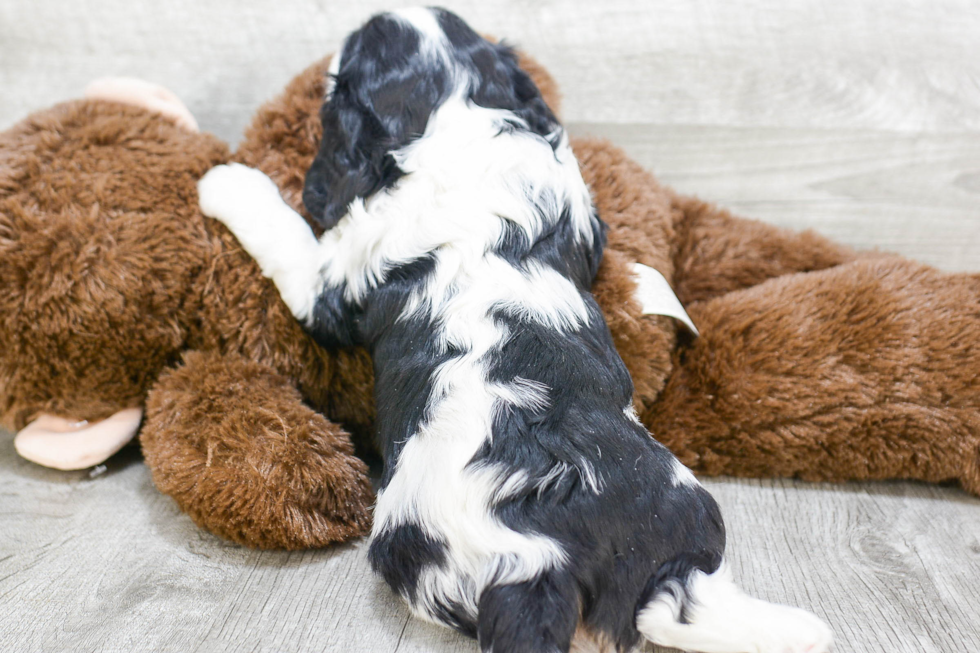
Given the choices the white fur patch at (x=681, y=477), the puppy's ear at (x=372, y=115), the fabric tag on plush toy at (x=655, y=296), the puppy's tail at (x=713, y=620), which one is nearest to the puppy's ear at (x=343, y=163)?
the puppy's ear at (x=372, y=115)

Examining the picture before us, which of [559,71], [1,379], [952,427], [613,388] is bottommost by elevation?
[1,379]

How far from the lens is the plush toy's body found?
1334mm

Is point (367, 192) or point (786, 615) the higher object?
point (367, 192)

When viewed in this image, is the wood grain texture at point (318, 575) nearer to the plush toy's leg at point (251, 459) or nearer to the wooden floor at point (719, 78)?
the plush toy's leg at point (251, 459)

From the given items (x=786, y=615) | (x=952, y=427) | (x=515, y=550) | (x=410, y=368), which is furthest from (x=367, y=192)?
(x=952, y=427)

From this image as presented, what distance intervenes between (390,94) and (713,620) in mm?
1037

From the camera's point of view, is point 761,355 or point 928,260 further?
point 928,260

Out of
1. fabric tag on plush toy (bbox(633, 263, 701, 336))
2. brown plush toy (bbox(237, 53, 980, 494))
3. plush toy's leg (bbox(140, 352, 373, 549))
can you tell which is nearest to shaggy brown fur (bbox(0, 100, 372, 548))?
plush toy's leg (bbox(140, 352, 373, 549))

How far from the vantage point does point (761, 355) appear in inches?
57.2

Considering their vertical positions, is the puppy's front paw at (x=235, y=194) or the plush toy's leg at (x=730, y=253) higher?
the puppy's front paw at (x=235, y=194)

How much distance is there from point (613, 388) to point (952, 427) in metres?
0.75

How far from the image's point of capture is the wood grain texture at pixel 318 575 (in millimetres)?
1035

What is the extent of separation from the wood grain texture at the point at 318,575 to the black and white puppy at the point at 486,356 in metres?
0.14

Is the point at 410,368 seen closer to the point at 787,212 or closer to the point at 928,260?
the point at 787,212
